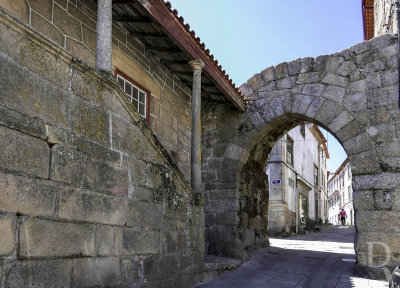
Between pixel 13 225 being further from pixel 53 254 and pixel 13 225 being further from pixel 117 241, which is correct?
pixel 117 241

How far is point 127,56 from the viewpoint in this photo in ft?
17.5

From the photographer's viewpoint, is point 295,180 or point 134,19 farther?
point 295,180

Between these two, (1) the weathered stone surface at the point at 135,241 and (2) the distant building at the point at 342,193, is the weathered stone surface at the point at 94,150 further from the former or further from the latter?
(2) the distant building at the point at 342,193

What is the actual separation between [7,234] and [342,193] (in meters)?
36.1

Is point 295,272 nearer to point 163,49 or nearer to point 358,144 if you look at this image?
point 358,144

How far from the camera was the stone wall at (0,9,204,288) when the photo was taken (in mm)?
2305

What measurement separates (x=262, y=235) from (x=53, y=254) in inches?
246

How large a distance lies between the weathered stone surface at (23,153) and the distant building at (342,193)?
2874 cm

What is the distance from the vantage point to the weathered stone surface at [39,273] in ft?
7.27

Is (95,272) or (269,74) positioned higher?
(269,74)

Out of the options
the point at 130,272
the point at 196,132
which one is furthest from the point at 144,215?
the point at 196,132

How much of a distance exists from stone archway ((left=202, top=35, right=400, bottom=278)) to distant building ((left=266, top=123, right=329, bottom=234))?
5.07m

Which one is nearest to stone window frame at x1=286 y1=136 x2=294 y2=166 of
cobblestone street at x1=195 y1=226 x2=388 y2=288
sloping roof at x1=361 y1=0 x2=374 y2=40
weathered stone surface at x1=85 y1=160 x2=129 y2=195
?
sloping roof at x1=361 y1=0 x2=374 y2=40

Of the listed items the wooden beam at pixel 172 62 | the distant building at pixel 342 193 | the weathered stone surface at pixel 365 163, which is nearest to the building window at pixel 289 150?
the weathered stone surface at pixel 365 163
